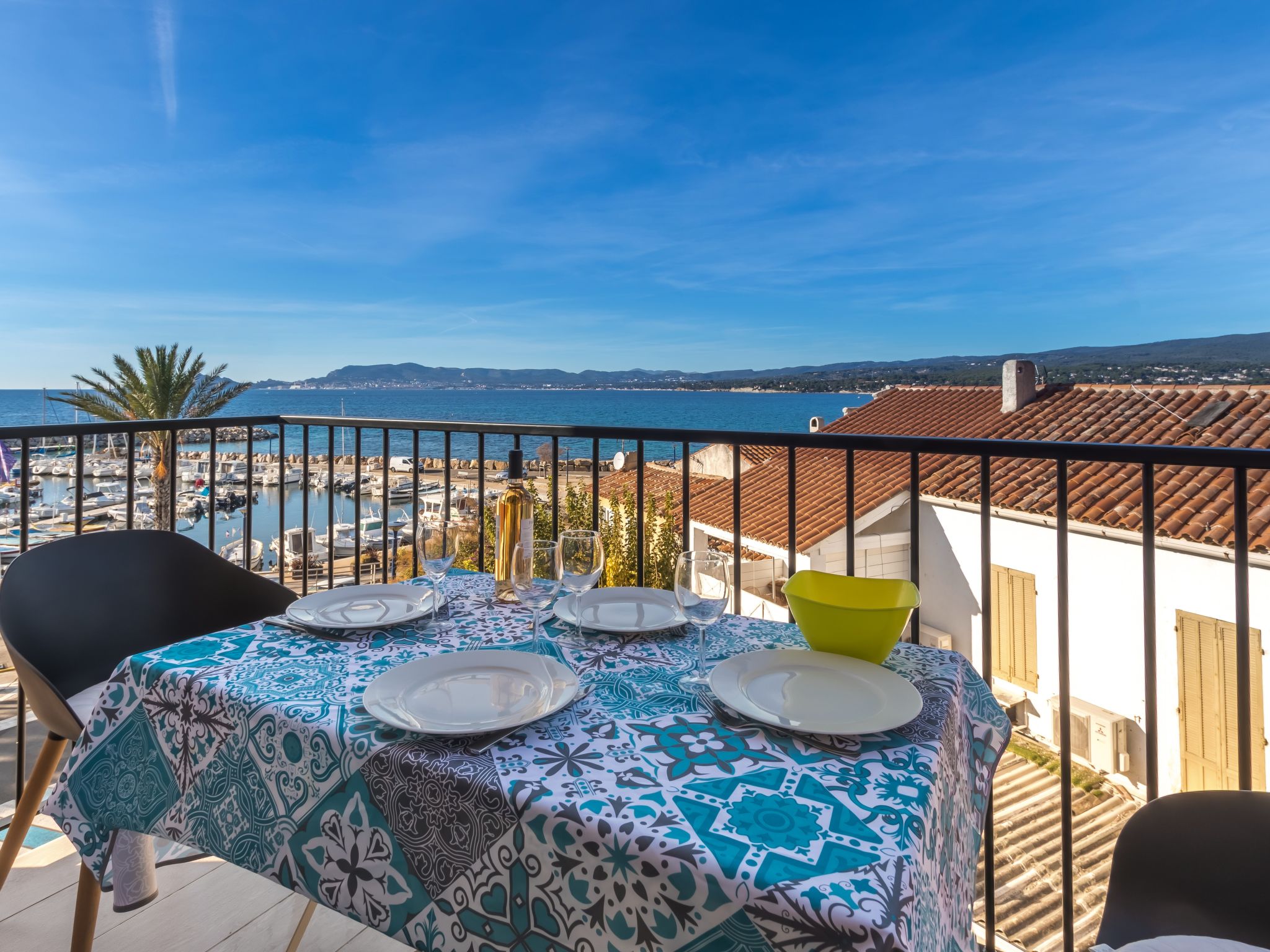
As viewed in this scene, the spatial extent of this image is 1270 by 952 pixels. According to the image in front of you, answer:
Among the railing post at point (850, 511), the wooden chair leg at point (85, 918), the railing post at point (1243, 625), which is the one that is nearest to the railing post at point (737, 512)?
the railing post at point (850, 511)

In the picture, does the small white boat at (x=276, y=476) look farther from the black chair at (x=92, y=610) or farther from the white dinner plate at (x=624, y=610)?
the white dinner plate at (x=624, y=610)

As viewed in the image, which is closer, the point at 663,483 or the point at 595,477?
the point at 595,477

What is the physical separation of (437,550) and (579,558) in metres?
0.30

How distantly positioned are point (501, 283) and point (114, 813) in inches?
1212

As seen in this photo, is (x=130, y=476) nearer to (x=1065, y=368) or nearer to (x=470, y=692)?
(x=470, y=692)

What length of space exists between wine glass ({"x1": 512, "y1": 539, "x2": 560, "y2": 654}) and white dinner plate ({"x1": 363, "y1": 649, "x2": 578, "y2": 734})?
0.32 feet

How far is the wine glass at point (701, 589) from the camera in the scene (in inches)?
33.4

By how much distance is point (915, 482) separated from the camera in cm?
156

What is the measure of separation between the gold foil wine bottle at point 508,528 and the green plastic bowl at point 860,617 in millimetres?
507

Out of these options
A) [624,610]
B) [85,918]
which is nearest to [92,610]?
[85,918]

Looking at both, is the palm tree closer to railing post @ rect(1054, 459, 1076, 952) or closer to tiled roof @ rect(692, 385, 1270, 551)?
tiled roof @ rect(692, 385, 1270, 551)

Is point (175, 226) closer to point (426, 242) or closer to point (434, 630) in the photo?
point (426, 242)

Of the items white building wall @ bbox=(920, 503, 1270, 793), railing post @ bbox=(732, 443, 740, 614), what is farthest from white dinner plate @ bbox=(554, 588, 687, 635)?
white building wall @ bbox=(920, 503, 1270, 793)

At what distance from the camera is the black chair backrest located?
133 cm
